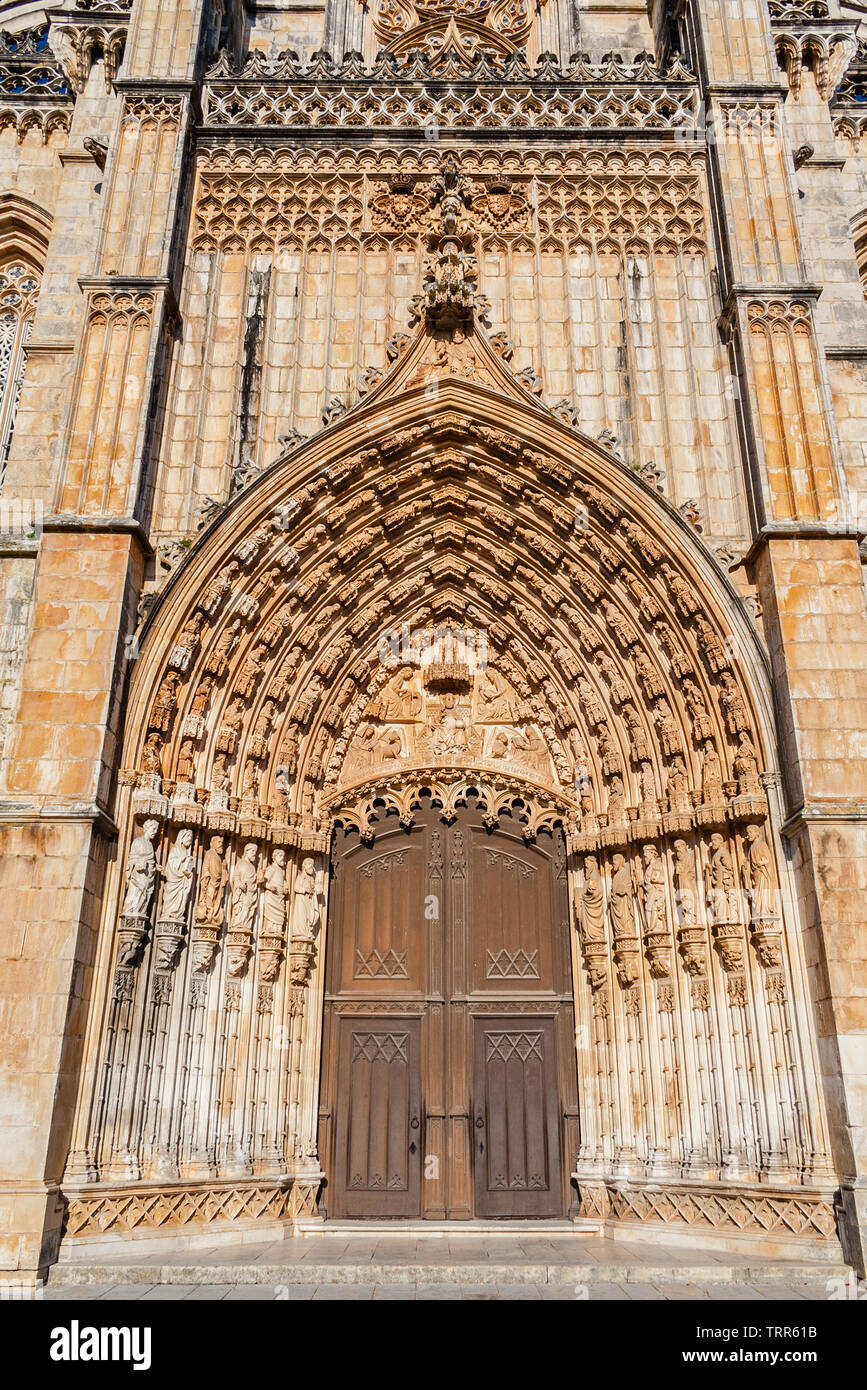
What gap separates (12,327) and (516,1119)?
34.3 ft

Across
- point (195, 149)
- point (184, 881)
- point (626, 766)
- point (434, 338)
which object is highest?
point (195, 149)

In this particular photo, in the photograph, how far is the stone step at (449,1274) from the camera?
7152 mm

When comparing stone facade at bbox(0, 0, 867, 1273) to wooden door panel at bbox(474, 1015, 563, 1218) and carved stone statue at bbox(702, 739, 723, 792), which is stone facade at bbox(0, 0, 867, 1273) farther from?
wooden door panel at bbox(474, 1015, 563, 1218)

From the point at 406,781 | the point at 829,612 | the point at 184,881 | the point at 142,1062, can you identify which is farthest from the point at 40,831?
the point at 829,612

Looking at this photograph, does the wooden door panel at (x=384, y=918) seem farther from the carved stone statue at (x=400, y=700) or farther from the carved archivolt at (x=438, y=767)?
the carved stone statue at (x=400, y=700)

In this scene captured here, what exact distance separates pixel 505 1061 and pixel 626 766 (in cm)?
304

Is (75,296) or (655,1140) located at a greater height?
(75,296)

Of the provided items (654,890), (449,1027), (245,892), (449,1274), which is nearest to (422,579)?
(245,892)

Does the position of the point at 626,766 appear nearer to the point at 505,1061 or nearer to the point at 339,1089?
the point at 505,1061

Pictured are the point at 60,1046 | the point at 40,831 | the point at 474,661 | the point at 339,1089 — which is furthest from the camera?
the point at 474,661

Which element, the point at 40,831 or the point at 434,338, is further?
the point at 434,338

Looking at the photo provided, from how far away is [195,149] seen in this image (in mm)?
11281

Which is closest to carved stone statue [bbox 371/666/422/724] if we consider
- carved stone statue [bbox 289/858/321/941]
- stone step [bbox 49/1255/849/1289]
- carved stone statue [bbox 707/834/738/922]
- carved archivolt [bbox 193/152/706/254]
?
carved stone statue [bbox 289/858/321/941]

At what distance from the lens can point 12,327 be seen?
12281 millimetres
